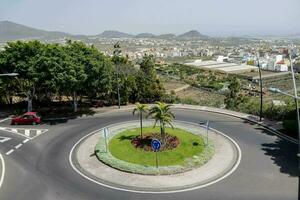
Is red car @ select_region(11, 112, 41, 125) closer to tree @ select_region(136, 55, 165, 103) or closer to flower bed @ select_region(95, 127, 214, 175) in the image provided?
flower bed @ select_region(95, 127, 214, 175)

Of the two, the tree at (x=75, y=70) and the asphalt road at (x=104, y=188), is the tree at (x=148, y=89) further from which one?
the asphalt road at (x=104, y=188)

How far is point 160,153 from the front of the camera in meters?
31.1

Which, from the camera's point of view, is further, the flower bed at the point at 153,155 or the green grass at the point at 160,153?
the green grass at the point at 160,153

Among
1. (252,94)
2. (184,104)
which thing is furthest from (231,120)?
(252,94)

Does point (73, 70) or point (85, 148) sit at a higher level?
point (73, 70)

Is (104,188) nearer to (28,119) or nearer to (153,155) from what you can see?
(153,155)

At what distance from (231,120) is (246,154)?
35.6ft

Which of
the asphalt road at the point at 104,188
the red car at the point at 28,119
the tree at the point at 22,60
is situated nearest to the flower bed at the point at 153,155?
the asphalt road at the point at 104,188

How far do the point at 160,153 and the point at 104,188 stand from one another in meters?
7.44

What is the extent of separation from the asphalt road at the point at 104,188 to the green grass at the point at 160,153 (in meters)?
4.02

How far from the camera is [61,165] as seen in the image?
1164 inches

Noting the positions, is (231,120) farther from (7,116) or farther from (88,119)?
(7,116)

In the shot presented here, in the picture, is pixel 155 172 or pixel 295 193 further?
pixel 155 172

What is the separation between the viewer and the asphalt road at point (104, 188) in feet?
78.5
